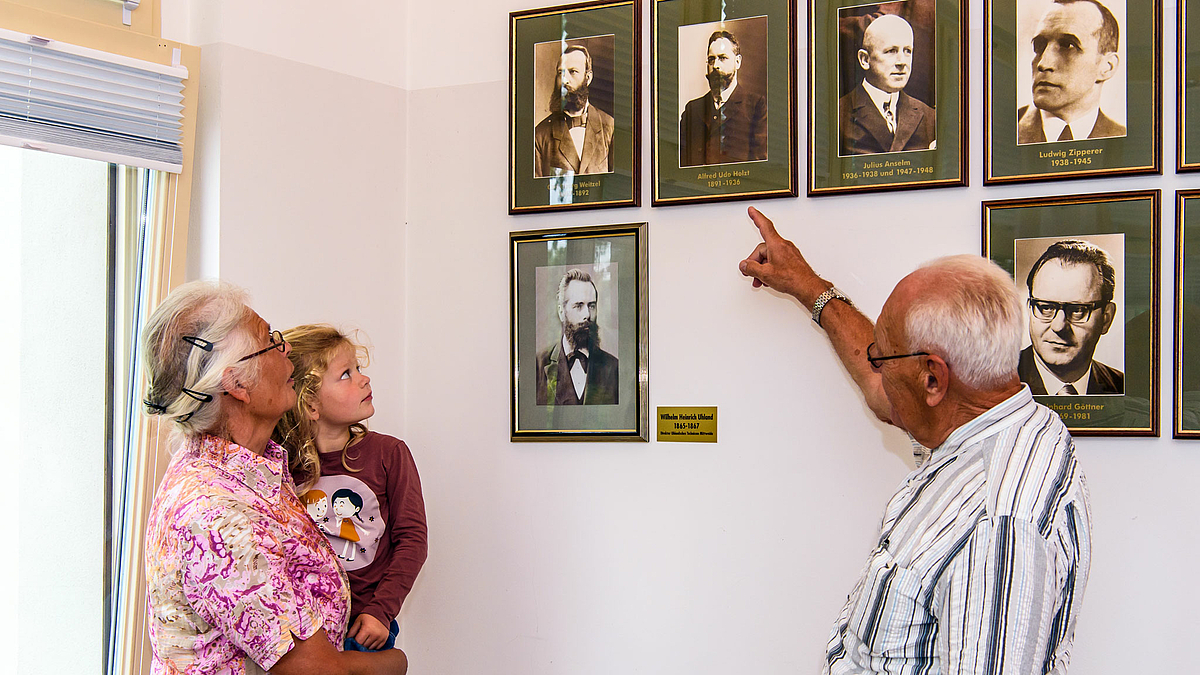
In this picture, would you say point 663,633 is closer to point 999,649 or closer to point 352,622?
point 352,622

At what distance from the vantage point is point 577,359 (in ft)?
9.87

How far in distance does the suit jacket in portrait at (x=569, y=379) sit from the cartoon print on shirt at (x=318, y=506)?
77 centimetres

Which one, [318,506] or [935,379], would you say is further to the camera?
[318,506]

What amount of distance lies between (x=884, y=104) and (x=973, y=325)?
1171mm

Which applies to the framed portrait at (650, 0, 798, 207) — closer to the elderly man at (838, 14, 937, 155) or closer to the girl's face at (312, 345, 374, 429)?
the elderly man at (838, 14, 937, 155)

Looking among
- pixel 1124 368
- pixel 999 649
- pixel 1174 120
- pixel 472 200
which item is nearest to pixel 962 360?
pixel 999 649

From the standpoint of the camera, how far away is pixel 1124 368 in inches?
97.6

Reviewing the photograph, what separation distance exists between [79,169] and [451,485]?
1.39 m

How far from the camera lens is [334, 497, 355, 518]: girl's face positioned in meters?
2.52

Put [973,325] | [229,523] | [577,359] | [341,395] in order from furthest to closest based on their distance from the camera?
[577,359]
[341,395]
[229,523]
[973,325]

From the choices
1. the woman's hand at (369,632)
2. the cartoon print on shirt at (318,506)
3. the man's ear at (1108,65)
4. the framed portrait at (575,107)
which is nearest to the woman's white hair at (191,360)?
the cartoon print on shirt at (318,506)

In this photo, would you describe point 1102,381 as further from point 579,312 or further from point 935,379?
point 579,312

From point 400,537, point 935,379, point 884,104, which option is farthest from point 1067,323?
point 400,537

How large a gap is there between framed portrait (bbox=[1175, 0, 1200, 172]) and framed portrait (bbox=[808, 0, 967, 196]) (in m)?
0.49
